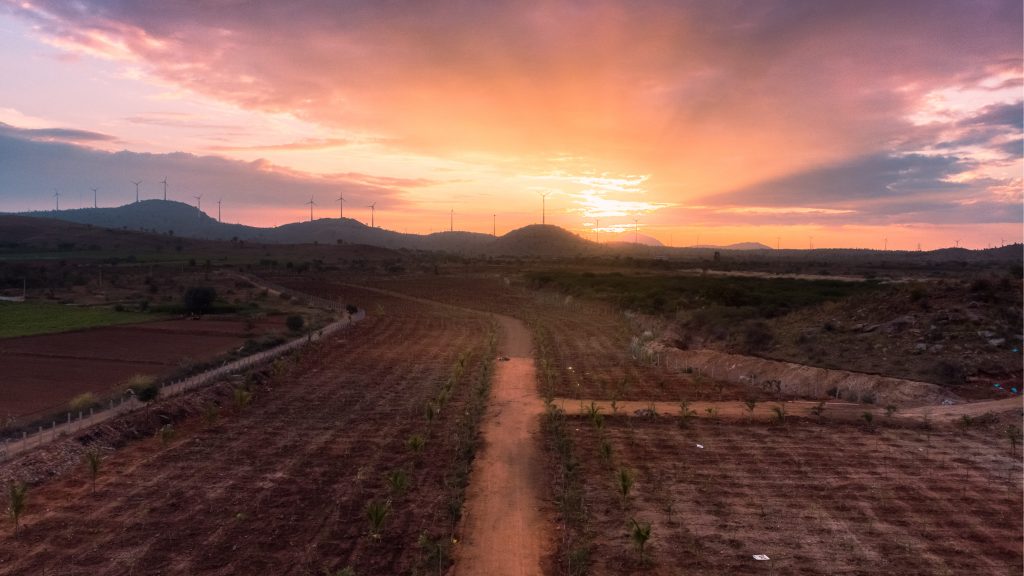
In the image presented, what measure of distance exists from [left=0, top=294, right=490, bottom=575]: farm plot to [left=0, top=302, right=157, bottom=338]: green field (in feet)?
88.7

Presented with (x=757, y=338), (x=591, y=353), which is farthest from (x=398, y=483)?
(x=757, y=338)

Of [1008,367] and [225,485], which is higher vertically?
[1008,367]

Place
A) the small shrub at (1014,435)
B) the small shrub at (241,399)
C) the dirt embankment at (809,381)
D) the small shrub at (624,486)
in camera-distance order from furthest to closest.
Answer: the dirt embankment at (809,381) < the small shrub at (241,399) < the small shrub at (1014,435) < the small shrub at (624,486)

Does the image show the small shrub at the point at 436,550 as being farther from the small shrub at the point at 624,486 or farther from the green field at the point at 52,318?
the green field at the point at 52,318

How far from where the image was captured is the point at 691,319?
140 ft

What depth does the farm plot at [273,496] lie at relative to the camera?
11.6 meters

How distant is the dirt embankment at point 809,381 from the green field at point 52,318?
41872 millimetres

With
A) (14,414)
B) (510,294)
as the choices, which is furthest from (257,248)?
(14,414)

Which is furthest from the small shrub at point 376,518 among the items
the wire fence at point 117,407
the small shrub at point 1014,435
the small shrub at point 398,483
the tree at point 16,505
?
the small shrub at point 1014,435

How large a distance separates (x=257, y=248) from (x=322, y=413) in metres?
170

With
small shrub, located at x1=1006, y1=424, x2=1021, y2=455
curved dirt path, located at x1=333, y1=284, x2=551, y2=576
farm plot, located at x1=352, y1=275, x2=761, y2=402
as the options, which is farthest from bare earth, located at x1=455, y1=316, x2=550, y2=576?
small shrub, located at x1=1006, y1=424, x2=1021, y2=455

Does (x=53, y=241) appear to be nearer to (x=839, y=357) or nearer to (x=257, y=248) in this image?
(x=257, y=248)

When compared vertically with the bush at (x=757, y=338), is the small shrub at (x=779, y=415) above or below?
below

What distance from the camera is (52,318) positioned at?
155ft
